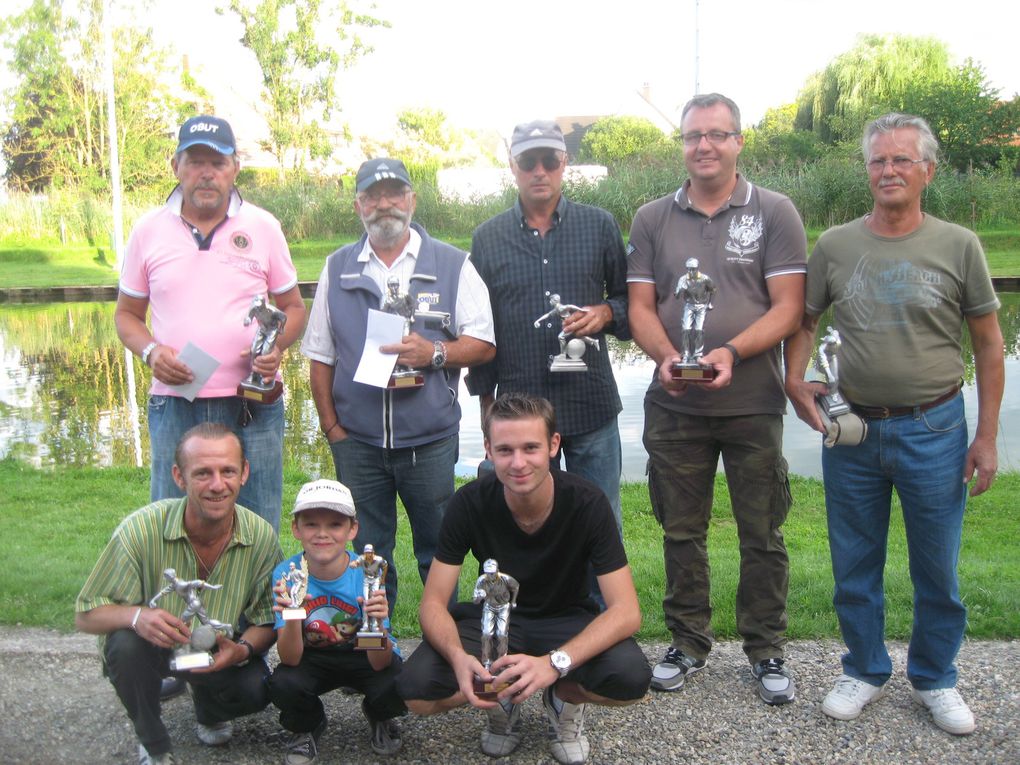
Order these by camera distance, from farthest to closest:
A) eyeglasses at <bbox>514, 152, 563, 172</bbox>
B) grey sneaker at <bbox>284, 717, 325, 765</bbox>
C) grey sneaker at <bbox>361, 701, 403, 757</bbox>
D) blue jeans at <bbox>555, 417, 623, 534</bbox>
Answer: blue jeans at <bbox>555, 417, 623, 534</bbox> → eyeglasses at <bbox>514, 152, 563, 172</bbox> → grey sneaker at <bbox>361, 701, 403, 757</bbox> → grey sneaker at <bbox>284, 717, 325, 765</bbox>

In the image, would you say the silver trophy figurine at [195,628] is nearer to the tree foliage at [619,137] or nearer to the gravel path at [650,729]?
the gravel path at [650,729]

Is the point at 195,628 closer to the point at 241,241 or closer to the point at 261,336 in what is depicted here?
the point at 261,336

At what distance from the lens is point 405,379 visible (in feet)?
14.3

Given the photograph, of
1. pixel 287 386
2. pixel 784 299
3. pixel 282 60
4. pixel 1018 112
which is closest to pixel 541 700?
pixel 784 299

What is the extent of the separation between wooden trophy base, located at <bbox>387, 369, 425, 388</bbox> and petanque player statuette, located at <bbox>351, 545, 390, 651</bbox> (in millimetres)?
876

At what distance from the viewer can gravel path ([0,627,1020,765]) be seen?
383cm

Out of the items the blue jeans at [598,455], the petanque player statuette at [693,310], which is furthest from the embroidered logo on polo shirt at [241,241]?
the petanque player statuette at [693,310]

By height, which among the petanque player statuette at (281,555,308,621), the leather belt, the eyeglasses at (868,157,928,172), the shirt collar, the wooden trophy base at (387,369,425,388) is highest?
the eyeglasses at (868,157,928,172)

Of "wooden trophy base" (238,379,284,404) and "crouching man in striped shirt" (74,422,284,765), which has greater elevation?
"wooden trophy base" (238,379,284,404)

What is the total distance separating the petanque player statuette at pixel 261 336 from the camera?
4.26 m

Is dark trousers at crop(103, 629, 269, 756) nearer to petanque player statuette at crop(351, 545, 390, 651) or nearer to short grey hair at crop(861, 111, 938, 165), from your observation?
petanque player statuette at crop(351, 545, 390, 651)

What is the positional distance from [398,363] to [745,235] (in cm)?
155

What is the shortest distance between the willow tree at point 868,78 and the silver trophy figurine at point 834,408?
34.3m

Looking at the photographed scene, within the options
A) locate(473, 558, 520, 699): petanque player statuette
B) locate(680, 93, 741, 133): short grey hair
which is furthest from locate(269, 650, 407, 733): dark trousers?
locate(680, 93, 741, 133): short grey hair
